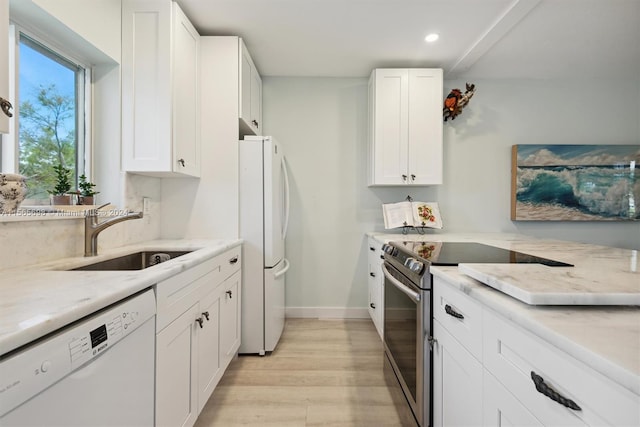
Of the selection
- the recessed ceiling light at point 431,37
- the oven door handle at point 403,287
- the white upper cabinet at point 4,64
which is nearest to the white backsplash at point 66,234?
the white upper cabinet at point 4,64

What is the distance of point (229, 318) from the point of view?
1.92 meters

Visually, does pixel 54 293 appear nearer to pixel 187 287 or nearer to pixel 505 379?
pixel 187 287

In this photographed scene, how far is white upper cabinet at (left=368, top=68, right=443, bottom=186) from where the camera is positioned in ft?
8.75

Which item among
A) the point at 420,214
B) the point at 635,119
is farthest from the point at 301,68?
the point at 635,119

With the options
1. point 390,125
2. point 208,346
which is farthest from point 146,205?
point 390,125

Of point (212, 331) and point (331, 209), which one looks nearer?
point (212, 331)

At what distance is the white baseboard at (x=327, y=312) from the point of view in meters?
2.99

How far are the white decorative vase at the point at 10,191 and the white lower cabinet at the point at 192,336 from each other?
672 mm

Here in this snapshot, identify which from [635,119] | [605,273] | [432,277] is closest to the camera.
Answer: [605,273]

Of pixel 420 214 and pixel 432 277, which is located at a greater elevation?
pixel 420 214

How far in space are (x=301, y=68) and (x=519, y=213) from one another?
270 centimetres

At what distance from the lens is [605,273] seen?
92 cm

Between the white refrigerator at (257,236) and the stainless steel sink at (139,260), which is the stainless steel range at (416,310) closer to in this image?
the white refrigerator at (257,236)

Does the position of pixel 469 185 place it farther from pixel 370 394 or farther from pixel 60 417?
pixel 60 417
